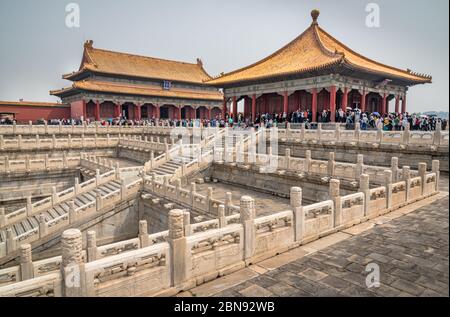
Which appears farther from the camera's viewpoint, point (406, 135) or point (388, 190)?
point (406, 135)

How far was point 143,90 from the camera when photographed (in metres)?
39.5

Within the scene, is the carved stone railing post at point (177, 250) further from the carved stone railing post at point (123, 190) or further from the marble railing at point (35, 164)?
the marble railing at point (35, 164)

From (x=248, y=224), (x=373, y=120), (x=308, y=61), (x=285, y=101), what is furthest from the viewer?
(x=285, y=101)

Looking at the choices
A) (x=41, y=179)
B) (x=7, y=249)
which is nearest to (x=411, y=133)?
(x=7, y=249)

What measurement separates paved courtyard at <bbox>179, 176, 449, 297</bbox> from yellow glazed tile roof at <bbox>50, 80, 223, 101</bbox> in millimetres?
32835

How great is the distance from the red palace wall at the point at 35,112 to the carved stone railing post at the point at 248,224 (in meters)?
34.5

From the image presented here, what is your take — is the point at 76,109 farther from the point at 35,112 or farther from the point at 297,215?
the point at 297,215

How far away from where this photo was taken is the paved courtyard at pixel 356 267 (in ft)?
17.4

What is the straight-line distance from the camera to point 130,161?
86.2 ft

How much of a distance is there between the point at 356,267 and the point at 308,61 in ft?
71.9

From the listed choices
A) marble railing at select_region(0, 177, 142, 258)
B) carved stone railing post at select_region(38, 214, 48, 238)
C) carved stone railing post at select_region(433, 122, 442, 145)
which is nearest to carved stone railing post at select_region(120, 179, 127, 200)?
marble railing at select_region(0, 177, 142, 258)

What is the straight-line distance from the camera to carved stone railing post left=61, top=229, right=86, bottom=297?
4574 mm

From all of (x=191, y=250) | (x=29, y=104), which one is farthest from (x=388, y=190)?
(x=29, y=104)

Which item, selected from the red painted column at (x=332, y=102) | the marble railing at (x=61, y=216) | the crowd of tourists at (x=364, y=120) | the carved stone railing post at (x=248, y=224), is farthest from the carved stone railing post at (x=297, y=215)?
the red painted column at (x=332, y=102)
